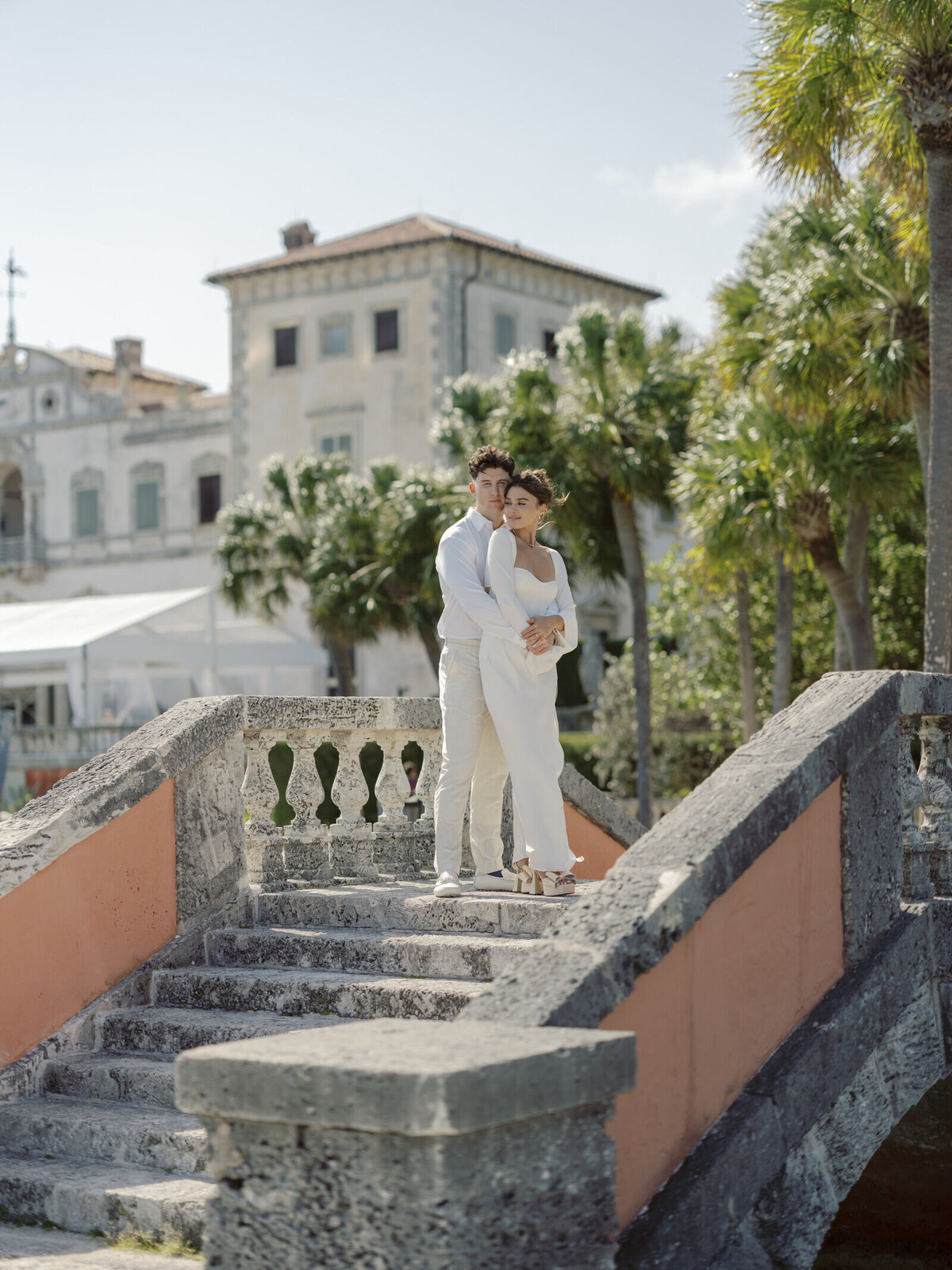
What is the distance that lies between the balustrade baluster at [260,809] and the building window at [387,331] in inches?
1289

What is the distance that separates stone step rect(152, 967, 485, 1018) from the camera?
477 cm

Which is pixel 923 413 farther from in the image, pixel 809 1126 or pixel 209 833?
pixel 809 1126

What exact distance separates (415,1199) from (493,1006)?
24.5 inches

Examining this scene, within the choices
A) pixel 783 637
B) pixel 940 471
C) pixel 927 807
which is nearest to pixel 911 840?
pixel 927 807

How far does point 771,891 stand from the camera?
4277 mm

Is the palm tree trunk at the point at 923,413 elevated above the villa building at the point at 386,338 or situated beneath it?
situated beneath

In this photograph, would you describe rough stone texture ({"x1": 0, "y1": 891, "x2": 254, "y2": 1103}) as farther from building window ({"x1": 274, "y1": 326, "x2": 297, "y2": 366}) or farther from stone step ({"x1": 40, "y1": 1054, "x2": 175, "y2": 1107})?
building window ({"x1": 274, "y1": 326, "x2": 297, "y2": 366})

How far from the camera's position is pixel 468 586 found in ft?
19.5

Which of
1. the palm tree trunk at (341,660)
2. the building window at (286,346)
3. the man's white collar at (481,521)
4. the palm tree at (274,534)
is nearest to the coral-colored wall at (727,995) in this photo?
the man's white collar at (481,521)

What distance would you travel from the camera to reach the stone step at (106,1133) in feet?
14.1

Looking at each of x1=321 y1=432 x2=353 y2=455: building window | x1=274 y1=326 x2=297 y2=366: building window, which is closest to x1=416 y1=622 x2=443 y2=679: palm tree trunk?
x1=321 y1=432 x2=353 y2=455: building window

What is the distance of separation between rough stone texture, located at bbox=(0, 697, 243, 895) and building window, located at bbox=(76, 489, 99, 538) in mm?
38961

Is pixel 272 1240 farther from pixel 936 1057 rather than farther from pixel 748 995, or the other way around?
pixel 936 1057

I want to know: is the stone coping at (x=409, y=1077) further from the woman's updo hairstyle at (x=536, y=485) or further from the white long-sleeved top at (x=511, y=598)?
the woman's updo hairstyle at (x=536, y=485)
